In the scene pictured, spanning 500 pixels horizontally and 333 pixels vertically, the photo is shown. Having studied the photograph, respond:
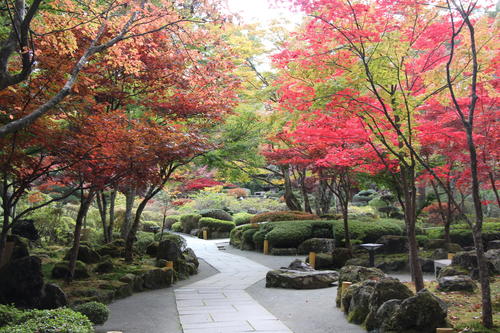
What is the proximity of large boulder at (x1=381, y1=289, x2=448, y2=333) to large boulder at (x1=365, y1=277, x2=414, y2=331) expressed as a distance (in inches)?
17.9

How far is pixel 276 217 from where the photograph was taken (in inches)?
667

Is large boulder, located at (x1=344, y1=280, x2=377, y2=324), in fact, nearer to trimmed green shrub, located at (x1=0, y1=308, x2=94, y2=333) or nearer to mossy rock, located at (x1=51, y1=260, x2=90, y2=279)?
trimmed green shrub, located at (x1=0, y1=308, x2=94, y2=333)

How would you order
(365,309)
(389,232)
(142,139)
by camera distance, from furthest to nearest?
(389,232)
(142,139)
(365,309)

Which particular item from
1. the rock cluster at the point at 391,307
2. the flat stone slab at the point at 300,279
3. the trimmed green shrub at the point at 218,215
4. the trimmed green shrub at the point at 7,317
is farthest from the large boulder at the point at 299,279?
the trimmed green shrub at the point at 218,215

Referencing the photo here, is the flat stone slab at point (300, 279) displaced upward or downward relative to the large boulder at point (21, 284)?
downward

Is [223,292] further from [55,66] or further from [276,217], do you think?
[276,217]

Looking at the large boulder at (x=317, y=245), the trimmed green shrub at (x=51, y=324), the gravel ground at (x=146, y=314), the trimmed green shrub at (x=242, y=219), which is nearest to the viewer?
the trimmed green shrub at (x=51, y=324)

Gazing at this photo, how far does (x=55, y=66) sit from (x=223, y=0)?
7.96ft

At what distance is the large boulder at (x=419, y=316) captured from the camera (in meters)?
4.45

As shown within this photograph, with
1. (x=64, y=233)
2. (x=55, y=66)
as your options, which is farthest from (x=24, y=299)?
(x=64, y=233)

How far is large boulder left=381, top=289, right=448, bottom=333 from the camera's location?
4453 mm

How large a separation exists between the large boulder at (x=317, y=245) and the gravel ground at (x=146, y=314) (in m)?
6.57

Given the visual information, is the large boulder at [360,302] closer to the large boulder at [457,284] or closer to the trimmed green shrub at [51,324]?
the large boulder at [457,284]

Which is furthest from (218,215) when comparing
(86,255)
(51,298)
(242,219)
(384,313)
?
(384,313)
